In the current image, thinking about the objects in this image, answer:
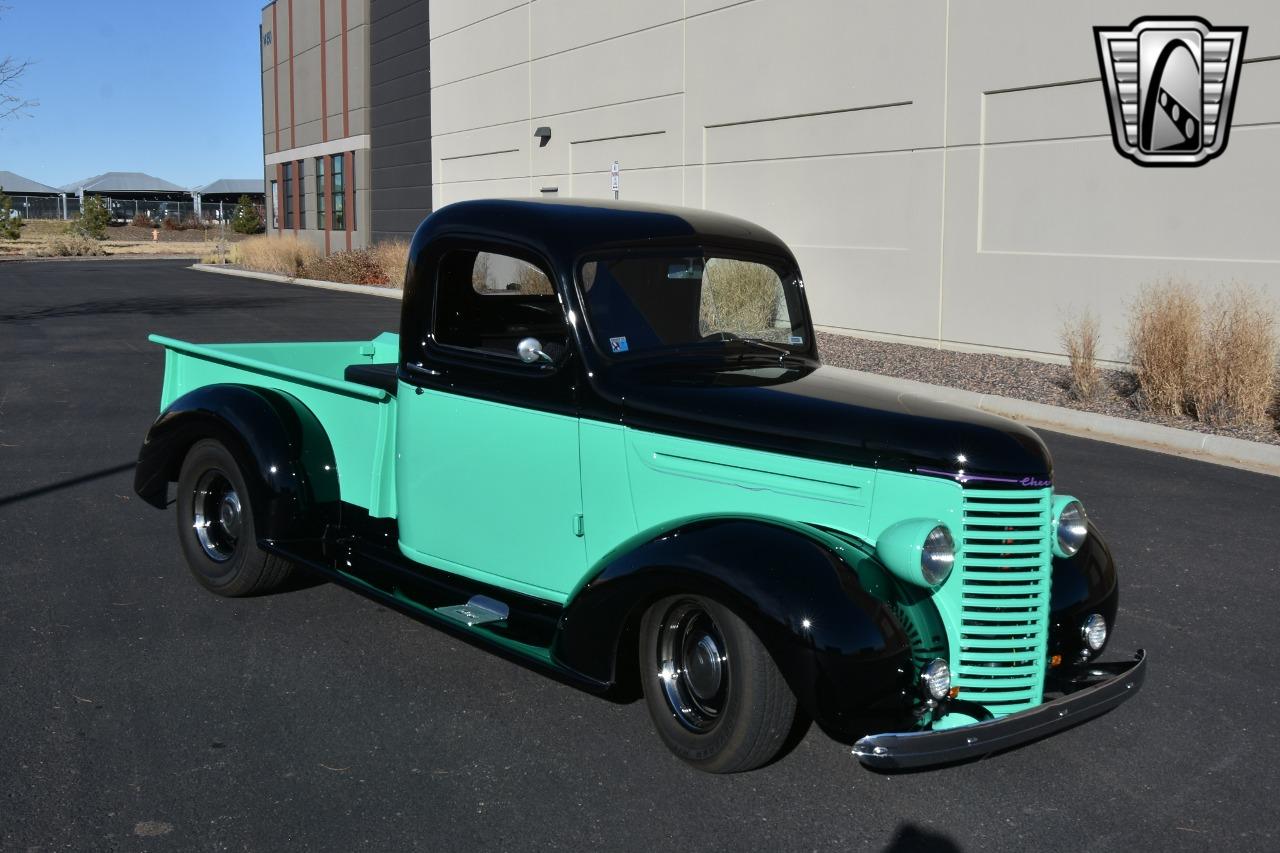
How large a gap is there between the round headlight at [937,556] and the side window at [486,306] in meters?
1.92

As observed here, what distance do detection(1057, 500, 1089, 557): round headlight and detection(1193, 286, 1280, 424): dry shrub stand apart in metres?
7.75

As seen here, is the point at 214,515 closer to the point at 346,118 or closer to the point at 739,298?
the point at 739,298

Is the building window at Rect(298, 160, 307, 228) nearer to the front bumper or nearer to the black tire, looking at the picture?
the black tire

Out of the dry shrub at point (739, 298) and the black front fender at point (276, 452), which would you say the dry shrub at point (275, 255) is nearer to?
the black front fender at point (276, 452)

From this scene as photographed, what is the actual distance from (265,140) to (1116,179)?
4894cm

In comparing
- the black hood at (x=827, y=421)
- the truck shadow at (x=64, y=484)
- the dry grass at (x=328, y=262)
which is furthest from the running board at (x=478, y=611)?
the dry grass at (x=328, y=262)

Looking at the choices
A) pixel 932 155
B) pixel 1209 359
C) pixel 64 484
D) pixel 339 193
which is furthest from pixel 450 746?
pixel 339 193

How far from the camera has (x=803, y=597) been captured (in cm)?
371

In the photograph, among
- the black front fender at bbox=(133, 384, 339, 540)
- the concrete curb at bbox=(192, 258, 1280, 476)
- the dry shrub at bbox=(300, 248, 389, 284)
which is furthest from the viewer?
the dry shrub at bbox=(300, 248, 389, 284)

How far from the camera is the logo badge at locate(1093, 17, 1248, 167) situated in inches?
522

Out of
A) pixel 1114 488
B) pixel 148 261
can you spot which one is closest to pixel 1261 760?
pixel 1114 488

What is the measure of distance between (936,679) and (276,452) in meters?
3.21

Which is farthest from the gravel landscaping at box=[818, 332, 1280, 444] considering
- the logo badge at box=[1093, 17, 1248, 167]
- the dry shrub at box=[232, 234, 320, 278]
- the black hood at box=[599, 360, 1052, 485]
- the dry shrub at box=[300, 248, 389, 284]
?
the dry shrub at box=[232, 234, 320, 278]

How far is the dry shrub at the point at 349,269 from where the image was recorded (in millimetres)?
33688
